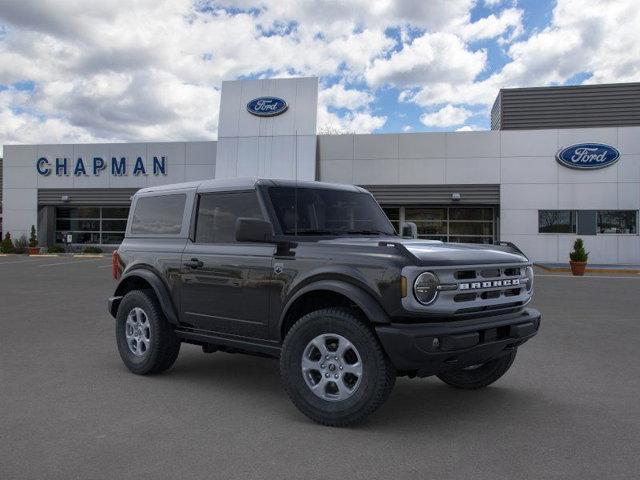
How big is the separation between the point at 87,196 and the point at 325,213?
30136mm

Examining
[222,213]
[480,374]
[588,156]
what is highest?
[588,156]

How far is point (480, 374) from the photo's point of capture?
5.48 metres

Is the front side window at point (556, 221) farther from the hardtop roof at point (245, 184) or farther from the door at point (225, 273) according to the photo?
the door at point (225, 273)

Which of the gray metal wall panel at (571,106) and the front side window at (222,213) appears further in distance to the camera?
the gray metal wall panel at (571,106)

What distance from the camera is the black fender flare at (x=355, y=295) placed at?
4230 mm

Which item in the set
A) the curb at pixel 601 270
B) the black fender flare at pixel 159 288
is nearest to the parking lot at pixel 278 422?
the black fender flare at pixel 159 288

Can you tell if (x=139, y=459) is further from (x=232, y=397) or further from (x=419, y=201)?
(x=419, y=201)

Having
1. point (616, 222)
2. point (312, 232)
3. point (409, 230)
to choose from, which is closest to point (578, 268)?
point (616, 222)

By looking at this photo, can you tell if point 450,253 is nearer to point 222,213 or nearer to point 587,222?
point 222,213

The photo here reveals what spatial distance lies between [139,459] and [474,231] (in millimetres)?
27292

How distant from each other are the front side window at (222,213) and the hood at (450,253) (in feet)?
2.90

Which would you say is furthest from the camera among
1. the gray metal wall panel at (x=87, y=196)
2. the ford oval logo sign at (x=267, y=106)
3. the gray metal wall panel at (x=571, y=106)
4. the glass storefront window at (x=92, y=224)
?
the gray metal wall panel at (x=571, y=106)

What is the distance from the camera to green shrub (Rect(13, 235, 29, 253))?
32250 millimetres

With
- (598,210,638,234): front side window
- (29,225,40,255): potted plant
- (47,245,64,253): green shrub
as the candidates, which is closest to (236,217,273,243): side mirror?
(598,210,638,234): front side window
